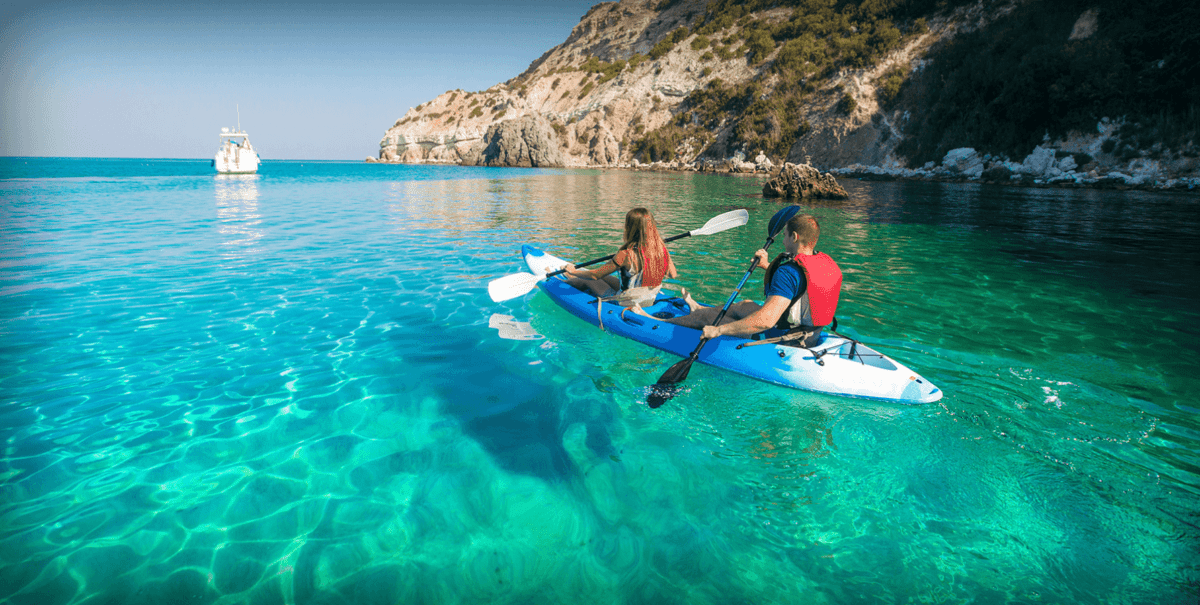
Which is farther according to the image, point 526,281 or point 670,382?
point 526,281

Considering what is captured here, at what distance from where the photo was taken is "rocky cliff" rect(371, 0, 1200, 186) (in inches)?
1305

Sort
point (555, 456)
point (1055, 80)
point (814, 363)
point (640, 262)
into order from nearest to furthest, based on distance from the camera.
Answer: point (555, 456), point (814, 363), point (640, 262), point (1055, 80)

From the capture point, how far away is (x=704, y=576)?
3.09 meters

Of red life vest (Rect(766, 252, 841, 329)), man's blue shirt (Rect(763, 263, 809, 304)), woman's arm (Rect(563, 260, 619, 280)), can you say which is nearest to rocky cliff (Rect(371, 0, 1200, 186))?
red life vest (Rect(766, 252, 841, 329))

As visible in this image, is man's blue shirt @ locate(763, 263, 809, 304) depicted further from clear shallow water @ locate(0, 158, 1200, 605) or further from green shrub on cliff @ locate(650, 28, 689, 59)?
green shrub on cliff @ locate(650, 28, 689, 59)

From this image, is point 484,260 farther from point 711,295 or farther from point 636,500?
point 636,500

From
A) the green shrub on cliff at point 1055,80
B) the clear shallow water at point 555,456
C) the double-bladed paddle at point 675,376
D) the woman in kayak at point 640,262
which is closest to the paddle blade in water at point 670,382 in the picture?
the double-bladed paddle at point 675,376

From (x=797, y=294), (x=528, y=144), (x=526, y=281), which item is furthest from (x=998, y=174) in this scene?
(x=528, y=144)

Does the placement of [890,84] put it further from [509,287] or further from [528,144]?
[509,287]

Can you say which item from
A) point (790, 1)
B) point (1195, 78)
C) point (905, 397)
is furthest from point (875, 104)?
point (905, 397)

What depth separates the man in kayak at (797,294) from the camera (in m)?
4.76

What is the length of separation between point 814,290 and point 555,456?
9.21 feet

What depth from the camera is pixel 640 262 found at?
21.4 ft

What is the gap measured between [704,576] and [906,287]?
25.9 ft
